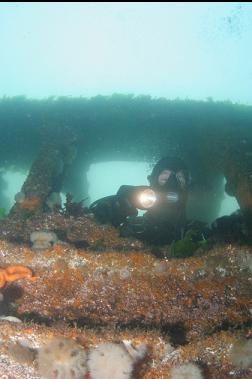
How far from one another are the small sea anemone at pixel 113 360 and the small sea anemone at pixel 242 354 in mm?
867

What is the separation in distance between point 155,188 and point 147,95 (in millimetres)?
5069

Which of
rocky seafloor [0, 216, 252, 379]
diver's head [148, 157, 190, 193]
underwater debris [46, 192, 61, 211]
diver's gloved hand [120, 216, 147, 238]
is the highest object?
diver's head [148, 157, 190, 193]

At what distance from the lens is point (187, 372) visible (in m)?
2.94

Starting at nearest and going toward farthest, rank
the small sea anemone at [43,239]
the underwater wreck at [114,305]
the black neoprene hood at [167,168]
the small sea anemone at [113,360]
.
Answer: the small sea anemone at [113,360], the underwater wreck at [114,305], the small sea anemone at [43,239], the black neoprene hood at [167,168]

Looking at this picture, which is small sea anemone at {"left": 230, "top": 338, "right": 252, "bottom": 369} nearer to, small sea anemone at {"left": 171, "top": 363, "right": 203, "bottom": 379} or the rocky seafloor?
the rocky seafloor

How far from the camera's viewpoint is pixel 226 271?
Result: 3.93 meters

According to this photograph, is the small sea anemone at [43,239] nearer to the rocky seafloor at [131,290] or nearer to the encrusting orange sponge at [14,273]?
the rocky seafloor at [131,290]

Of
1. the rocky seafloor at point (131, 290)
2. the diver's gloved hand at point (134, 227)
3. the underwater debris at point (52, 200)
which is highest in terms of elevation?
the underwater debris at point (52, 200)

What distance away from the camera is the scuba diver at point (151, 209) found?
21.9 ft

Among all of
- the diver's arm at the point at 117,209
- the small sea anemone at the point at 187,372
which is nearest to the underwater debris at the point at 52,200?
the diver's arm at the point at 117,209

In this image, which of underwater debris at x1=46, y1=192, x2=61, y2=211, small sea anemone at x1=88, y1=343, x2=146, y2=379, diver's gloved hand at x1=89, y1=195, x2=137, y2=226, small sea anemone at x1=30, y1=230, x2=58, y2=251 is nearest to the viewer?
small sea anemone at x1=88, y1=343, x2=146, y2=379

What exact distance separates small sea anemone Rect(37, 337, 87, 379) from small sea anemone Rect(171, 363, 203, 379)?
0.84 metres

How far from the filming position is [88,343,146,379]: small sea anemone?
287cm

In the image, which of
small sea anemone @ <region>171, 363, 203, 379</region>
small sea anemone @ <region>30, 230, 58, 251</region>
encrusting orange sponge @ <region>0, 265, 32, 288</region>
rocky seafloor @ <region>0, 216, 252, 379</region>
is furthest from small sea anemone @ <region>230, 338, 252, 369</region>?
small sea anemone @ <region>30, 230, 58, 251</region>
